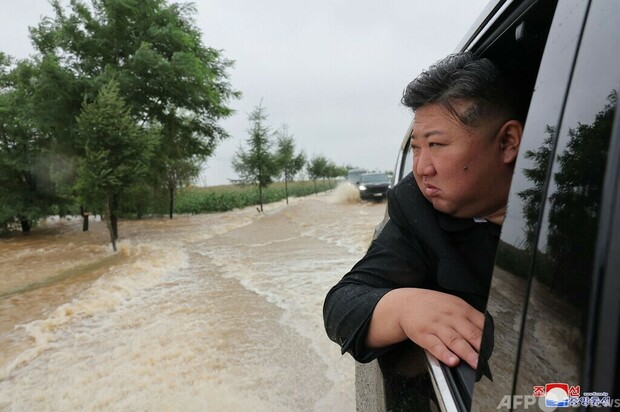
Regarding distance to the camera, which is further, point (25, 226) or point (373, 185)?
point (373, 185)

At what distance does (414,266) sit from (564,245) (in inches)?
25.0

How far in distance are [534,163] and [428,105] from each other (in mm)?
527

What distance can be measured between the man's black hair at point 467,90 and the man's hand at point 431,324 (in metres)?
0.50

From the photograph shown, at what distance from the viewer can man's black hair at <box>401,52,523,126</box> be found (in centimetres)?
104

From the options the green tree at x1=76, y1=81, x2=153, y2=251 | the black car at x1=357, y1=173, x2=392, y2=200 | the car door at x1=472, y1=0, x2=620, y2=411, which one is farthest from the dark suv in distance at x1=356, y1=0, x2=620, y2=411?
the black car at x1=357, y1=173, x2=392, y2=200

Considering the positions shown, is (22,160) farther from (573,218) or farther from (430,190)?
(573,218)

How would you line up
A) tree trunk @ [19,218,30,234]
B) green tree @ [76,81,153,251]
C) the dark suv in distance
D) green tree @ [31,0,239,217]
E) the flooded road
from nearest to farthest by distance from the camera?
the dark suv in distance, the flooded road, green tree @ [76,81,153,251], green tree @ [31,0,239,217], tree trunk @ [19,218,30,234]

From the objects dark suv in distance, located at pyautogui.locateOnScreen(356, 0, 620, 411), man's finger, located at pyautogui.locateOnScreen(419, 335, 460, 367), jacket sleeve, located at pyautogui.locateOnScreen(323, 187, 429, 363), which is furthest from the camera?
jacket sleeve, located at pyautogui.locateOnScreen(323, 187, 429, 363)

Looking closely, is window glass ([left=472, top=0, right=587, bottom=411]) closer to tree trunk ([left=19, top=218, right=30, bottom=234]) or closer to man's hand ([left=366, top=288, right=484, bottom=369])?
man's hand ([left=366, top=288, right=484, bottom=369])

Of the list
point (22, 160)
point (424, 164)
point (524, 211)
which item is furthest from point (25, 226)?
point (524, 211)

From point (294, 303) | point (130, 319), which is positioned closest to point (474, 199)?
point (294, 303)

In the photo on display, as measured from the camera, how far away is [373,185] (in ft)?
73.3

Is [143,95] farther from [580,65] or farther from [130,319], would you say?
[580,65]

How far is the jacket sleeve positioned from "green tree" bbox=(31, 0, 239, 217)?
46.0 feet
